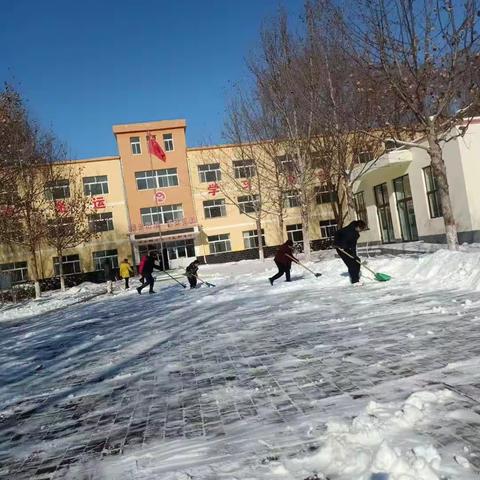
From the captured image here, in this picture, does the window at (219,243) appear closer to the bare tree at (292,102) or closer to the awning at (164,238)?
the awning at (164,238)

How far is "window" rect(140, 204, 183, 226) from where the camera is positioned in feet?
144

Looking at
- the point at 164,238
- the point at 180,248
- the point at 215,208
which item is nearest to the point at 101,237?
the point at 164,238

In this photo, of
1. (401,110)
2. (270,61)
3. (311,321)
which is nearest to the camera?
(311,321)

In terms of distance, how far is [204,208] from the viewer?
145 feet

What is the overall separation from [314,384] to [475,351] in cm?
170

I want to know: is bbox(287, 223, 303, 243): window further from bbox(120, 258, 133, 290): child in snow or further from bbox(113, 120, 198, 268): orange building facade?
bbox(120, 258, 133, 290): child in snow

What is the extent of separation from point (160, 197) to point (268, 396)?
40120 mm

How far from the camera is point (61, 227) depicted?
32.6m

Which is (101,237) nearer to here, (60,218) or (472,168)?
(60,218)

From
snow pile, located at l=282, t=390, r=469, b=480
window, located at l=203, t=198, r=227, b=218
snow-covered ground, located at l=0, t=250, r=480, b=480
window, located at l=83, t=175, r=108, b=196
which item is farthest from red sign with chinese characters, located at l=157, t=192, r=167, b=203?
snow pile, located at l=282, t=390, r=469, b=480

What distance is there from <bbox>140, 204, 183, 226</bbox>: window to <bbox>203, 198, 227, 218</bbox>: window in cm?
228

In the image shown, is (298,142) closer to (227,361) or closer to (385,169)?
(385,169)

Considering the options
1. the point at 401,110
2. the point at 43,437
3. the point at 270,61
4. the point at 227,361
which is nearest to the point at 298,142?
the point at 270,61

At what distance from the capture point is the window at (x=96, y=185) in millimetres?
43469
